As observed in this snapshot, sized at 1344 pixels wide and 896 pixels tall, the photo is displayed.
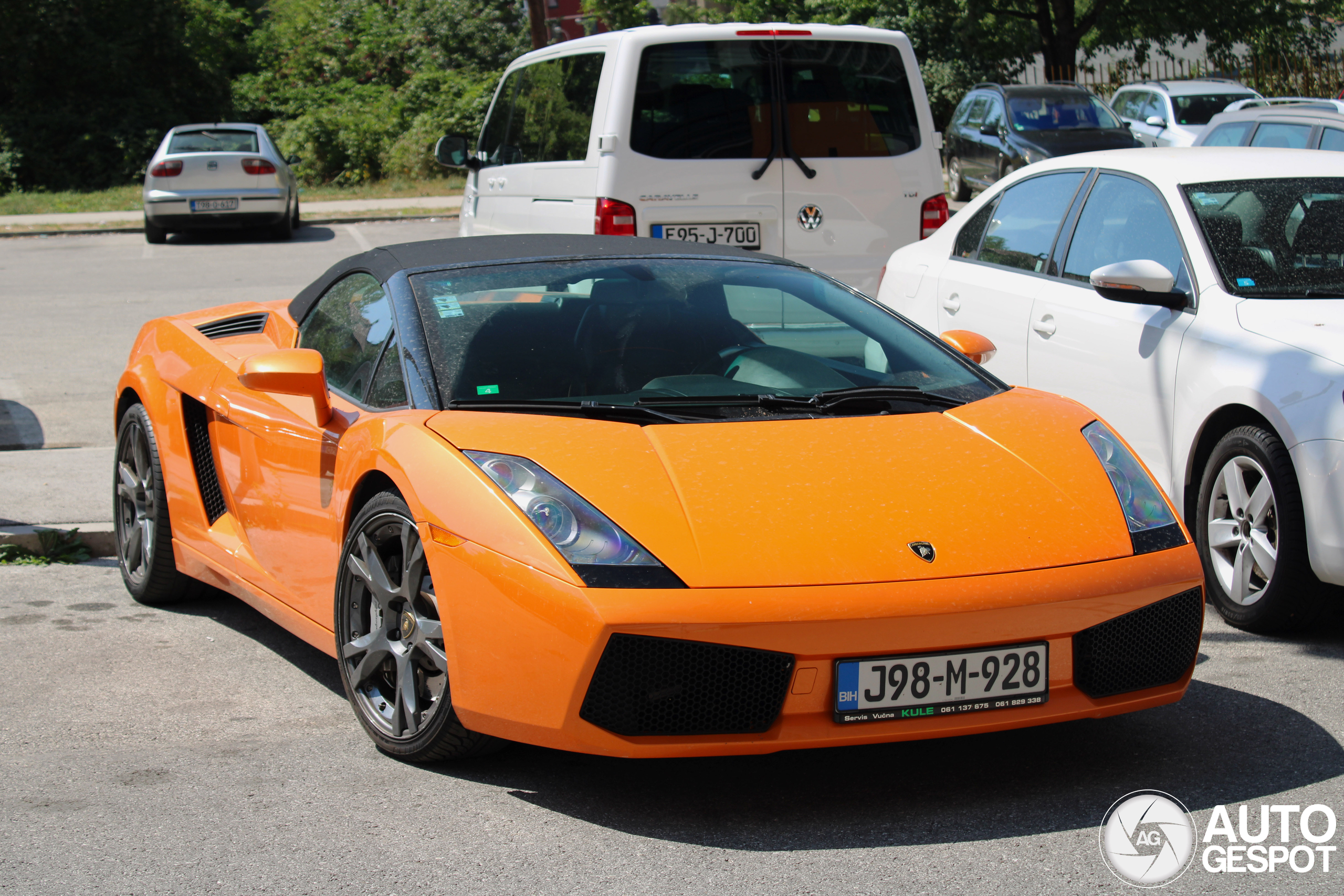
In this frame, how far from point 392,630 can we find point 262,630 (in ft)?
4.82

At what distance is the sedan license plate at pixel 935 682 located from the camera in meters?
3.05

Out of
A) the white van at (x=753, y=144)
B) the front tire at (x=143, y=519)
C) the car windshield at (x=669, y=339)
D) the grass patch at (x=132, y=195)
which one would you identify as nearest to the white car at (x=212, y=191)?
the grass patch at (x=132, y=195)

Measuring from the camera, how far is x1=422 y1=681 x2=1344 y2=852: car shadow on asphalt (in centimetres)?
314

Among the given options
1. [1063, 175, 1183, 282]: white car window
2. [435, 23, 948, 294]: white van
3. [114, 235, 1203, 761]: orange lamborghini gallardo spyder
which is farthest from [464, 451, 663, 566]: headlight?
[435, 23, 948, 294]: white van

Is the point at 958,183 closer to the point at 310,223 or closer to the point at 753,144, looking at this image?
the point at 310,223

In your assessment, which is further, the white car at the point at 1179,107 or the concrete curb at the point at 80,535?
the white car at the point at 1179,107

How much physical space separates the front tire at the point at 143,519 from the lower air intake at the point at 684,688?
8.26 ft

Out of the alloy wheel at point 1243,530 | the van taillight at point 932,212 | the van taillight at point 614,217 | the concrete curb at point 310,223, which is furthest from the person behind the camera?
the concrete curb at point 310,223

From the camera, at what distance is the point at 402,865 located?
2.94 metres

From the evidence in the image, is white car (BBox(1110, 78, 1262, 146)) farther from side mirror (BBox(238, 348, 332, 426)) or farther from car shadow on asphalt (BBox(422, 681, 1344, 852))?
side mirror (BBox(238, 348, 332, 426))

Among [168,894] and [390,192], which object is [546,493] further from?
[390,192]

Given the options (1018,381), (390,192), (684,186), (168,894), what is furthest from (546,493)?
(390,192)

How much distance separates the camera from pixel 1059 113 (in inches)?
820

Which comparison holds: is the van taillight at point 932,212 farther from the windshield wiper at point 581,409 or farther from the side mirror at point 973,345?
the windshield wiper at point 581,409
